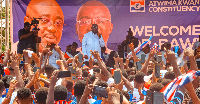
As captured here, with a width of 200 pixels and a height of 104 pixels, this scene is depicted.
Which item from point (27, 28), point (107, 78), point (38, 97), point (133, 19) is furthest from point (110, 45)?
point (38, 97)

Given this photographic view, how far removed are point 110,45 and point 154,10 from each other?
1.95 m

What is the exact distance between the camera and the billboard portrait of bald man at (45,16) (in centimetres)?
850

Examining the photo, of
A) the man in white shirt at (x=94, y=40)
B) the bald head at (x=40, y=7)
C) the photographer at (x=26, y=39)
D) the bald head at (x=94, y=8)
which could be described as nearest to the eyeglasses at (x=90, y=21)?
the bald head at (x=94, y=8)

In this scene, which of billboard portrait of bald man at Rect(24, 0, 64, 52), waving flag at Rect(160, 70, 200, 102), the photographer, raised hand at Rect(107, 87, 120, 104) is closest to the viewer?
raised hand at Rect(107, 87, 120, 104)

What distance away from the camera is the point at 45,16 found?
851 cm

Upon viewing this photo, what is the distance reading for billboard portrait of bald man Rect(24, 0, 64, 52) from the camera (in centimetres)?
850

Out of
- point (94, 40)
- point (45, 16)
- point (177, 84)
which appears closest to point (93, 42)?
point (94, 40)

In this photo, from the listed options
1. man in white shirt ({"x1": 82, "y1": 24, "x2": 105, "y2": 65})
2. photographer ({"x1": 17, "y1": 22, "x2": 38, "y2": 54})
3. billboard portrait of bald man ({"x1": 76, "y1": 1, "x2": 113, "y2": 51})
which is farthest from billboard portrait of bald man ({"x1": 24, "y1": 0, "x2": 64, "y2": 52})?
photographer ({"x1": 17, "y1": 22, "x2": 38, "y2": 54})

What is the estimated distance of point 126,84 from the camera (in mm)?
2850

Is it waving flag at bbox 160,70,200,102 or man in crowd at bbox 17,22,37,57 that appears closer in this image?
waving flag at bbox 160,70,200,102

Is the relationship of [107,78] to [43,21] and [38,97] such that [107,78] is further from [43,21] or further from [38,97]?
[43,21]

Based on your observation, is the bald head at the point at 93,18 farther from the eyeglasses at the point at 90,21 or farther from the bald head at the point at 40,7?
the bald head at the point at 40,7

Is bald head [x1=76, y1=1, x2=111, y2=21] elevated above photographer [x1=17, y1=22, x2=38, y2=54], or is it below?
above

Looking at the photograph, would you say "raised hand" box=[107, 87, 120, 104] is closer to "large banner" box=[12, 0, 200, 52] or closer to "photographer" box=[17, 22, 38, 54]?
"photographer" box=[17, 22, 38, 54]
